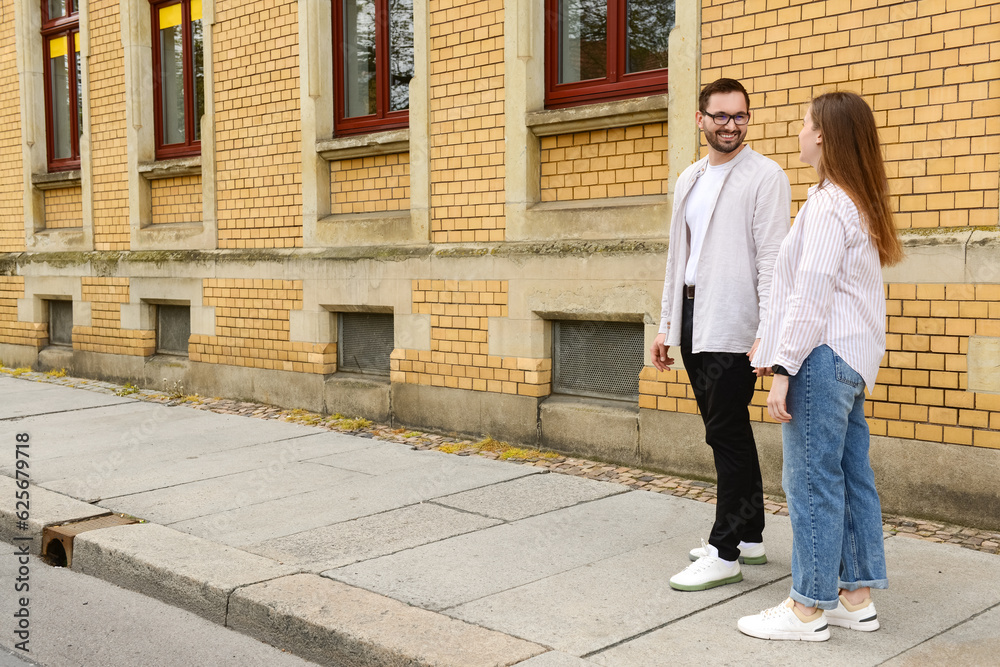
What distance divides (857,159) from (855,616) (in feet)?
5.35

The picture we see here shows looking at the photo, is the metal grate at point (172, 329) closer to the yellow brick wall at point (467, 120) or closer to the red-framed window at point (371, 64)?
the red-framed window at point (371, 64)

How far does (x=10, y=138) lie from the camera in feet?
41.0

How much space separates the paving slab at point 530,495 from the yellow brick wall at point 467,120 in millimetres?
2039

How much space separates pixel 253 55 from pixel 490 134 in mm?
3164

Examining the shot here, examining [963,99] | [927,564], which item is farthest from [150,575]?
[963,99]

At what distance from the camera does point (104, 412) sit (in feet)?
29.7

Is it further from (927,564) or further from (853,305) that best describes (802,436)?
(927,564)

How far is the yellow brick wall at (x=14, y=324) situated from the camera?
477 inches

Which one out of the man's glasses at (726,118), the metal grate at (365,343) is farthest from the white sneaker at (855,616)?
the metal grate at (365,343)

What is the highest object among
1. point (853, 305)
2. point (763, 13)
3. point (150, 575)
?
point (763, 13)

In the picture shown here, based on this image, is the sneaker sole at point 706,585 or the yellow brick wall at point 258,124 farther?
the yellow brick wall at point 258,124

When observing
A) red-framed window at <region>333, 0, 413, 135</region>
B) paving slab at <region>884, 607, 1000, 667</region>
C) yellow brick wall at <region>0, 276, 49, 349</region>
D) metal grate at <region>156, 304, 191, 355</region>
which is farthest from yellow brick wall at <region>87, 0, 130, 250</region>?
paving slab at <region>884, 607, 1000, 667</region>

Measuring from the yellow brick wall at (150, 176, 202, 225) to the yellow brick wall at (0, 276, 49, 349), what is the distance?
269cm

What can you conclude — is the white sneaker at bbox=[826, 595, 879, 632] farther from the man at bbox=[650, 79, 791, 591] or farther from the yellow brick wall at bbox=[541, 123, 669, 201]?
the yellow brick wall at bbox=[541, 123, 669, 201]
